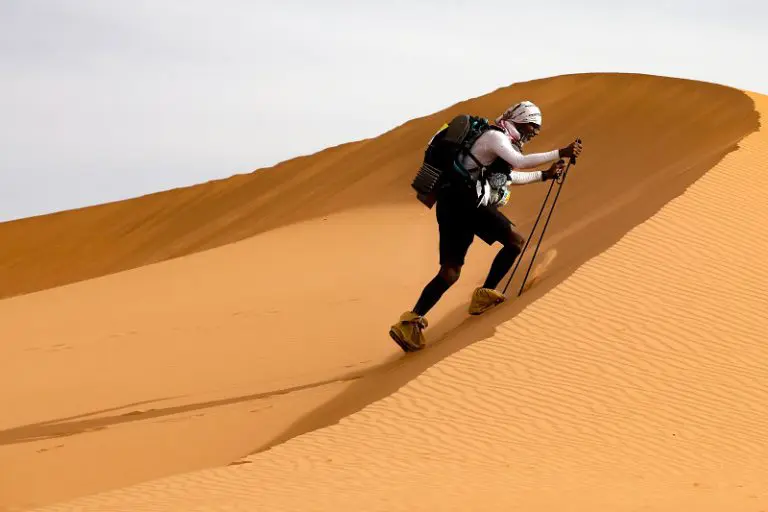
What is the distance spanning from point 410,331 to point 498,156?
1869 mm

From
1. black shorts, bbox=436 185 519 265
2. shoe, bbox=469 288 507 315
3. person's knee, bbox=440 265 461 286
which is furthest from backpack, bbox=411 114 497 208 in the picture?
shoe, bbox=469 288 507 315

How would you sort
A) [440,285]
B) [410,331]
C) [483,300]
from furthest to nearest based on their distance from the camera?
[483,300] → [410,331] → [440,285]

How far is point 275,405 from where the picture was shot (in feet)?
36.0

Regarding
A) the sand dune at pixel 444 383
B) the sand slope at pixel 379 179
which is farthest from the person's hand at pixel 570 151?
the sand slope at pixel 379 179

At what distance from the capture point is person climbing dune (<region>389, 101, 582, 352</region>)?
1054cm

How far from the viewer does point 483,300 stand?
38.0 feet

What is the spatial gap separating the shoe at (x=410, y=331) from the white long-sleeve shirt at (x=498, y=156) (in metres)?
1.29

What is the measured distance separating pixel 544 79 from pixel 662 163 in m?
10.6

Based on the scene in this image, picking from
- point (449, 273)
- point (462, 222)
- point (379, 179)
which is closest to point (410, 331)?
point (449, 273)

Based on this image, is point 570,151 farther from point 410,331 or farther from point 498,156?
point 410,331

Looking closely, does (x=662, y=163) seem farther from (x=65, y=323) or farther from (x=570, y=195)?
(x=65, y=323)

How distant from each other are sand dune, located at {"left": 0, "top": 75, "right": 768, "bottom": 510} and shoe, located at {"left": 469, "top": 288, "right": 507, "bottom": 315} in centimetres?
30

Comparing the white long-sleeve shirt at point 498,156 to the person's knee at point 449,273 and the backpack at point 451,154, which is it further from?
the person's knee at point 449,273

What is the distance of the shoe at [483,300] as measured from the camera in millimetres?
11508
